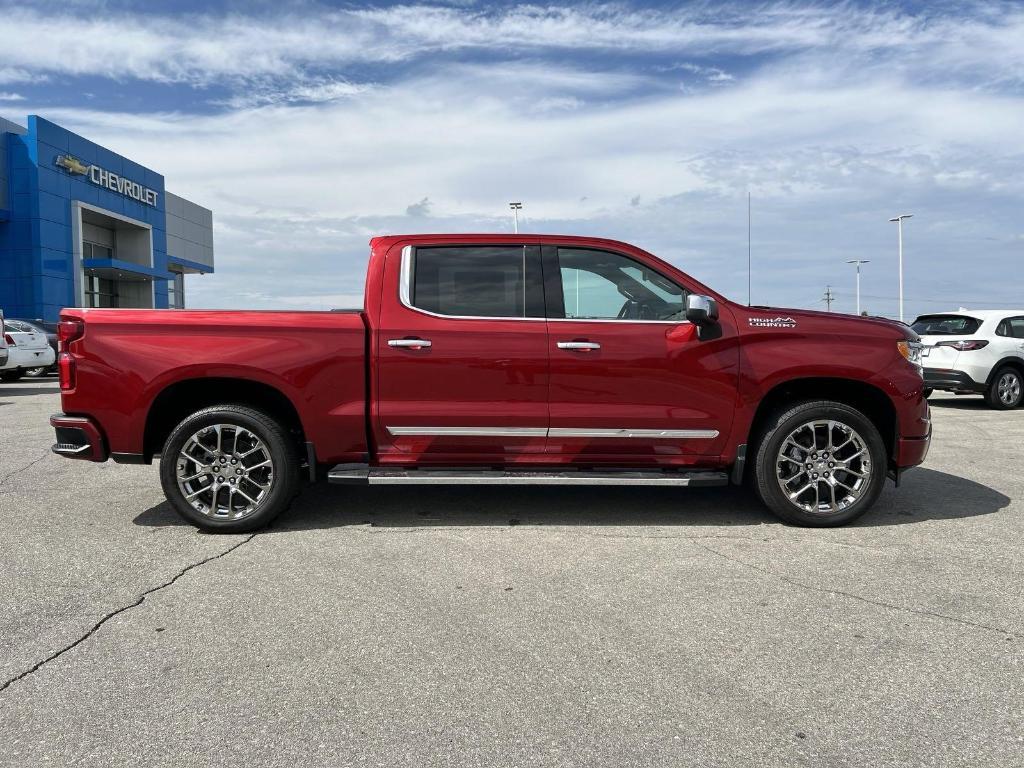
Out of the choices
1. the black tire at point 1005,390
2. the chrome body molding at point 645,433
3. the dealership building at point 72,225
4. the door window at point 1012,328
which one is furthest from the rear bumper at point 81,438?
the dealership building at point 72,225

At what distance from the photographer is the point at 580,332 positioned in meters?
5.23

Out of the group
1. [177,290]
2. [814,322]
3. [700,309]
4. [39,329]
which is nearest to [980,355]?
[814,322]

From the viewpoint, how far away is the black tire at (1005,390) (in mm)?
12680

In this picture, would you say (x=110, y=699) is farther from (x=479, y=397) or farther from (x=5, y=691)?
(x=479, y=397)

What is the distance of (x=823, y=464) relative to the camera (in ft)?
17.6

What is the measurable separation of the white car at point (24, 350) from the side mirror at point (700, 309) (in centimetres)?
1653

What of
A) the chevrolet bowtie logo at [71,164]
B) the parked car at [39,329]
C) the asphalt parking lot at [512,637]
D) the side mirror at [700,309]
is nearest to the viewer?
the asphalt parking lot at [512,637]

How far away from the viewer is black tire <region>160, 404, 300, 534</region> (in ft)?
16.9

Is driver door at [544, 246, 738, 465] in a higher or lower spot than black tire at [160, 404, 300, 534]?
higher

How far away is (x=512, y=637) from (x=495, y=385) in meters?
2.03

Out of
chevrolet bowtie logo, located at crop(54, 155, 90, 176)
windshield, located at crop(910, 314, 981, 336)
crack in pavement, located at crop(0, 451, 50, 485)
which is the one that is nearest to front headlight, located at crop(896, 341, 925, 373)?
crack in pavement, located at crop(0, 451, 50, 485)

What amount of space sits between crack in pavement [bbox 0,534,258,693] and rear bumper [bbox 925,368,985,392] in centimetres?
1114

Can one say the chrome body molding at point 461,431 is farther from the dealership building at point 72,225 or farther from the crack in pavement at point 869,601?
the dealership building at point 72,225

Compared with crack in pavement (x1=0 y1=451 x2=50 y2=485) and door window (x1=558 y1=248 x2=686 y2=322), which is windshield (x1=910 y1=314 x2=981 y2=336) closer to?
door window (x1=558 y1=248 x2=686 y2=322)
